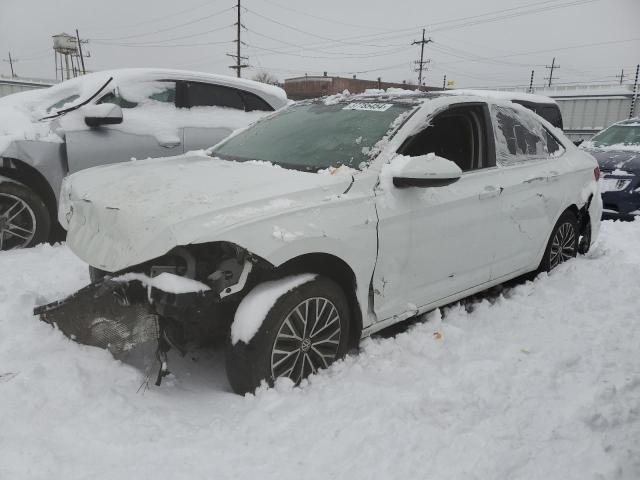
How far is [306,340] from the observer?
8.95 ft

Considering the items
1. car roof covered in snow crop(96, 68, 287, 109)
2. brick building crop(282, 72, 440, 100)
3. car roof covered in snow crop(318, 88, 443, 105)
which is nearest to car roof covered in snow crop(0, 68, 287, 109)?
car roof covered in snow crop(96, 68, 287, 109)

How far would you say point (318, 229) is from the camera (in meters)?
2.61

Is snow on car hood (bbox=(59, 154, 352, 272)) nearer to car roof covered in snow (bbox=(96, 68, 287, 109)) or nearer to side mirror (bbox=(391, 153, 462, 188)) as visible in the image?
side mirror (bbox=(391, 153, 462, 188))

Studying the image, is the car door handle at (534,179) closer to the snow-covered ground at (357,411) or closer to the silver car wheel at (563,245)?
the silver car wheel at (563,245)

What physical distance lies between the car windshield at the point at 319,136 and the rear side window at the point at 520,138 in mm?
925

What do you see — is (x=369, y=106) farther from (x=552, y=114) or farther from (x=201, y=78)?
(x=552, y=114)

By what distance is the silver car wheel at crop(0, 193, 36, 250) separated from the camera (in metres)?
4.60

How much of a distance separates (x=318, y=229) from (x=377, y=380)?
939 mm

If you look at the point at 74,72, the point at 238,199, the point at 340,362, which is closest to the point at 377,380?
the point at 340,362

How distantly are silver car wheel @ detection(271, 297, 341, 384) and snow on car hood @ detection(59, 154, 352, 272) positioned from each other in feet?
1.84

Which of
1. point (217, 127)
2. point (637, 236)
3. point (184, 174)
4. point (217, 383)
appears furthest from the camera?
point (637, 236)

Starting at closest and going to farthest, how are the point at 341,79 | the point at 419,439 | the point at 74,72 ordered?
the point at 419,439 < the point at 341,79 < the point at 74,72

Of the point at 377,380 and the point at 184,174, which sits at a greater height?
the point at 184,174

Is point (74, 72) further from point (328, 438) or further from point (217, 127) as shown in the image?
point (328, 438)
